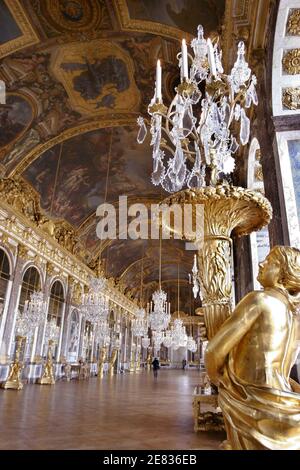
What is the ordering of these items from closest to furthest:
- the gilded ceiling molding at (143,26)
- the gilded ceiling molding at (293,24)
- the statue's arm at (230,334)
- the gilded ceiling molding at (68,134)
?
the statue's arm at (230,334) → the gilded ceiling molding at (293,24) → the gilded ceiling molding at (143,26) → the gilded ceiling molding at (68,134)

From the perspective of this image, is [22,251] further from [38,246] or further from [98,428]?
[98,428]

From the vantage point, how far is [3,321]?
10664 mm

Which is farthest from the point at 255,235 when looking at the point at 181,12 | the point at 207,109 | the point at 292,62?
the point at 181,12

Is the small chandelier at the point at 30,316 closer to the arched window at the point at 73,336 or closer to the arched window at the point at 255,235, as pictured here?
the arched window at the point at 73,336

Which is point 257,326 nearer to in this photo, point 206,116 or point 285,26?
point 206,116

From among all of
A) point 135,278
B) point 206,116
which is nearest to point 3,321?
point 206,116

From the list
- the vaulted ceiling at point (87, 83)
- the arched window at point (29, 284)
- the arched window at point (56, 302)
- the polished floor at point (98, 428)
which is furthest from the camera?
the arched window at point (56, 302)

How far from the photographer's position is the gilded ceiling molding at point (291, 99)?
495cm

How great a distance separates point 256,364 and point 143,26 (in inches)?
351

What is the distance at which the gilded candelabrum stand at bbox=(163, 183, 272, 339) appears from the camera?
2029mm

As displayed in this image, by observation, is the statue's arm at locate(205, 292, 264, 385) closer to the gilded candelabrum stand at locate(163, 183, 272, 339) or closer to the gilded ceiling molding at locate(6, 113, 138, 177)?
the gilded candelabrum stand at locate(163, 183, 272, 339)

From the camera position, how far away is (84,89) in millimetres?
10477

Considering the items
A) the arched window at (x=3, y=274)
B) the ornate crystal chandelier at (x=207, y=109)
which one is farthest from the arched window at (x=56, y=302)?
the ornate crystal chandelier at (x=207, y=109)

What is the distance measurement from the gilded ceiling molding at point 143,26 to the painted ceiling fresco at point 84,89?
3 cm
